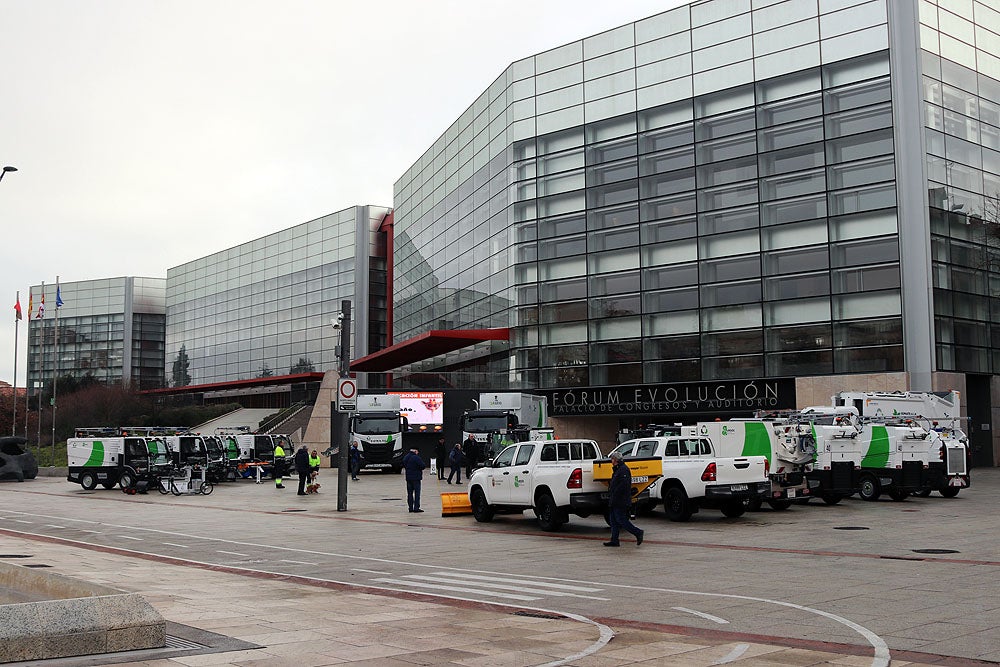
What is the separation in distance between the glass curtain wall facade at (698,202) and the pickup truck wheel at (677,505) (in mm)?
27230

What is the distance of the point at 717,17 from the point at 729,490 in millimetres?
38156

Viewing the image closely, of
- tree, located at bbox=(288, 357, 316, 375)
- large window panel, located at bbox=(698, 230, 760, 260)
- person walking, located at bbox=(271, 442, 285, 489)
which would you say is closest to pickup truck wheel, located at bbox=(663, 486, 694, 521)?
person walking, located at bbox=(271, 442, 285, 489)

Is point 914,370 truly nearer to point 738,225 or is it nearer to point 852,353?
point 852,353

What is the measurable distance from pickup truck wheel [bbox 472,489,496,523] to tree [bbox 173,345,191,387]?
9793cm

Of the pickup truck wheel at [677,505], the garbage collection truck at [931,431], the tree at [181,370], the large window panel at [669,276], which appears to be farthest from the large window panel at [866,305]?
the tree at [181,370]

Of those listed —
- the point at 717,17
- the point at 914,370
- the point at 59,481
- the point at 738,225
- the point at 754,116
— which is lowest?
the point at 59,481

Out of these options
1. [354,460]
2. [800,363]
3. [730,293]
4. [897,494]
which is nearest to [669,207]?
[730,293]

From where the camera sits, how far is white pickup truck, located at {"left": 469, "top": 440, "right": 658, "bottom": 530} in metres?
19.3

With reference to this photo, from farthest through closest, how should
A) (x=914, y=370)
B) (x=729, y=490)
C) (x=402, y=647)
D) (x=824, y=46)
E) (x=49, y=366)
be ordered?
(x=49, y=366) < (x=824, y=46) < (x=914, y=370) < (x=729, y=490) < (x=402, y=647)

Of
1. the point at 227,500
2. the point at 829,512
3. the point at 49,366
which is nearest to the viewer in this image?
the point at 829,512

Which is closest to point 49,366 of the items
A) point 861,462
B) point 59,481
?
point 59,481

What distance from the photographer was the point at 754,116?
1991 inches

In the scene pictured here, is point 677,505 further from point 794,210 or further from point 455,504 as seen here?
point 794,210

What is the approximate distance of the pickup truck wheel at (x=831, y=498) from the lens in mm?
25641
